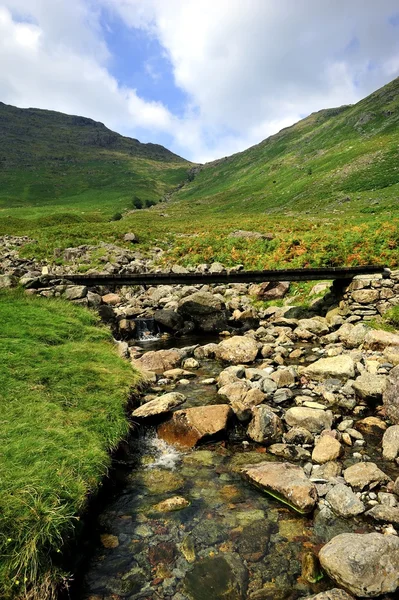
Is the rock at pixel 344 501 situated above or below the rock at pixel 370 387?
below

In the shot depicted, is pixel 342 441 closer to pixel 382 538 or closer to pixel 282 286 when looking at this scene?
pixel 382 538

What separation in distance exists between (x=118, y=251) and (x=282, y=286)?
72.2ft

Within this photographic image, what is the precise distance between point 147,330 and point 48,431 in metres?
15.8

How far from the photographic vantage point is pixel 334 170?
108 metres

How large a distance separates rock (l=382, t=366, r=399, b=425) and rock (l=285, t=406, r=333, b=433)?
1.71m

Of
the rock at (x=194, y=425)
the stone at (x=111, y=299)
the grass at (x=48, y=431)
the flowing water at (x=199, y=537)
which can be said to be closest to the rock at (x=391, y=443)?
the flowing water at (x=199, y=537)

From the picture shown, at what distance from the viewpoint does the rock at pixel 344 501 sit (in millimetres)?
6988

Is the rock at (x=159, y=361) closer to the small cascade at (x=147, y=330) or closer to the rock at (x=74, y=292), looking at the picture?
the small cascade at (x=147, y=330)

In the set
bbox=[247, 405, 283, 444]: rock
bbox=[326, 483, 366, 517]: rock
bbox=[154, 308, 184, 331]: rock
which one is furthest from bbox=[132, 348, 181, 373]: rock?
bbox=[326, 483, 366, 517]: rock

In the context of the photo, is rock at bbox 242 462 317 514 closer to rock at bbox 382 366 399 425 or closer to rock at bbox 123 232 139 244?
rock at bbox 382 366 399 425

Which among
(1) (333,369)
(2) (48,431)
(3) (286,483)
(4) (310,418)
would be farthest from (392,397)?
(2) (48,431)

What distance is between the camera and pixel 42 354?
454 inches

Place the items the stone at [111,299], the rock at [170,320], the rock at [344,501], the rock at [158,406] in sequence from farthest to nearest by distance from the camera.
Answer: the stone at [111,299], the rock at [170,320], the rock at [158,406], the rock at [344,501]

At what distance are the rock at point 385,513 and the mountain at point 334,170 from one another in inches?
2397
